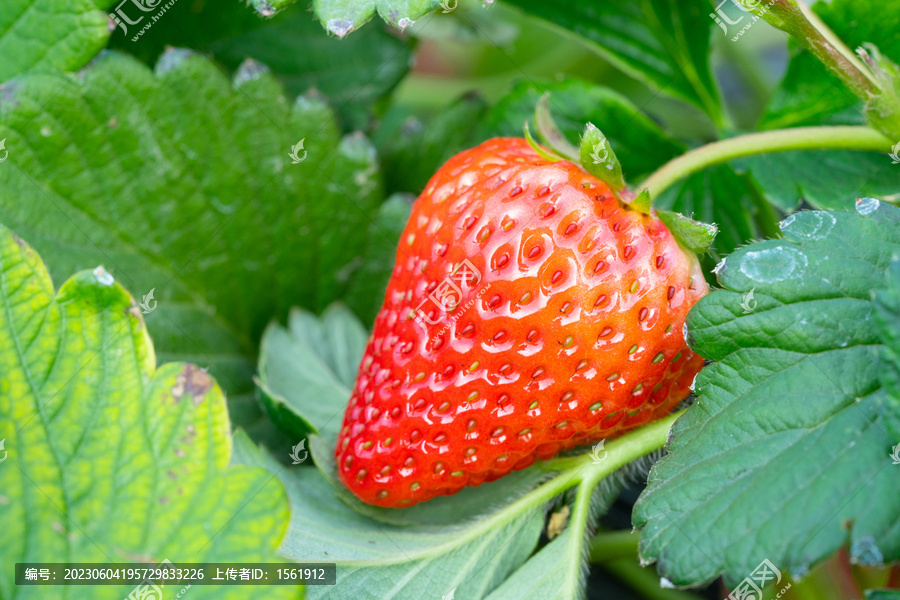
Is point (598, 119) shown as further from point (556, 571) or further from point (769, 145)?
point (556, 571)

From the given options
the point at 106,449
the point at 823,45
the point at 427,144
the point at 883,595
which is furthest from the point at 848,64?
the point at 106,449

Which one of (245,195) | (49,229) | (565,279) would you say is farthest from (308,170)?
(565,279)

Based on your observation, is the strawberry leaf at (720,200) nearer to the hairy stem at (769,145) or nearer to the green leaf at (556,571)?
the hairy stem at (769,145)

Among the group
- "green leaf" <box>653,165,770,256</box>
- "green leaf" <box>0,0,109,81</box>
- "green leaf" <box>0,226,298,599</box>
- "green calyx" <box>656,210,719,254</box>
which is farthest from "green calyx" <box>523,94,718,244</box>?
"green leaf" <box>0,0,109,81</box>

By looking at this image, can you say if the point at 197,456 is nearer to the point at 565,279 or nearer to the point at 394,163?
the point at 565,279

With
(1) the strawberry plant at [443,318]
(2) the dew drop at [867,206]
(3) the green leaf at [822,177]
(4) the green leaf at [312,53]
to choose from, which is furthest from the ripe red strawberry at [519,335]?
(4) the green leaf at [312,53]

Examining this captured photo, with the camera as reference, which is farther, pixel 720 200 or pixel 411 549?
pixel 720 200
